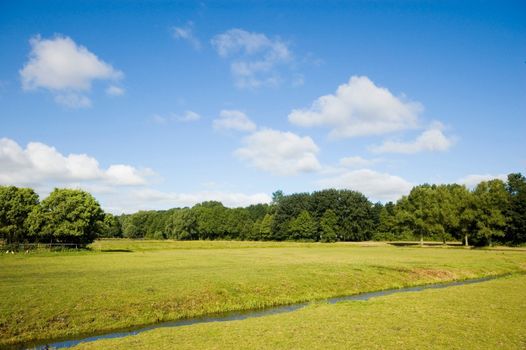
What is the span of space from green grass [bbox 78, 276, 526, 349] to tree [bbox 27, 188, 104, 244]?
67.4 meters

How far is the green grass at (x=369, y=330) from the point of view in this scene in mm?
16906

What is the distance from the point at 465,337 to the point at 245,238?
167 metres

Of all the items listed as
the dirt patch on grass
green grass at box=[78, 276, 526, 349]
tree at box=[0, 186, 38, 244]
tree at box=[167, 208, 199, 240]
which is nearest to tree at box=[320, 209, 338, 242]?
tree at box=[167, 208, 199, 240]

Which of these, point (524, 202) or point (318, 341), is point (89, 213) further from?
point (524, 202)

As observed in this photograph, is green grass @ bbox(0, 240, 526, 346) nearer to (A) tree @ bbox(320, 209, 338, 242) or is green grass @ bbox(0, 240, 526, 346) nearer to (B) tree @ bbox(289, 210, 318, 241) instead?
(A) tree @ bbox(320, 209, 338, 242)

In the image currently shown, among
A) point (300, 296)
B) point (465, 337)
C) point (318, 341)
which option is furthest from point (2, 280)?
point (465, 337)

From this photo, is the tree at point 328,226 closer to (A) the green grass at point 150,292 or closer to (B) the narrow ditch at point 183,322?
(A) the green grass at point 150,292

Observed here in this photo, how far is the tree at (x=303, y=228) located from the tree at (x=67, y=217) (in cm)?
9257

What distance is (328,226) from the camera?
15475 centimetres

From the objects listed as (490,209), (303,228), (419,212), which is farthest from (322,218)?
(490,209)

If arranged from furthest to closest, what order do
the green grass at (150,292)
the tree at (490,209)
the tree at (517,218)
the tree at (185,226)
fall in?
the tree at (185,226)
the tree at (517,218)
the tree at (490,209)
the green grass at (150,292)

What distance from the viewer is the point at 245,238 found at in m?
182

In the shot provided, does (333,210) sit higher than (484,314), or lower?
higher

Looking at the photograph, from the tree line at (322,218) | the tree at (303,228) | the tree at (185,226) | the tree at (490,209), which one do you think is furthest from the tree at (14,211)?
the tree at (490,209)
